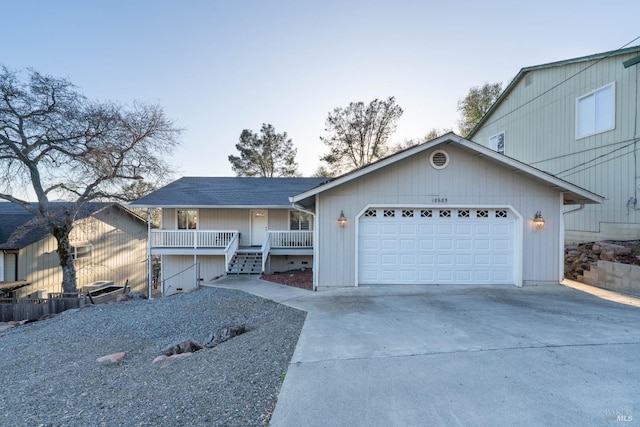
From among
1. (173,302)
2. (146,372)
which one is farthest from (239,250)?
(146,372)

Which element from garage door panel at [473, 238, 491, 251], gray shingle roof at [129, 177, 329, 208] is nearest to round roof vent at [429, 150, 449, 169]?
garage door panel at [473, 238, 491, 251]

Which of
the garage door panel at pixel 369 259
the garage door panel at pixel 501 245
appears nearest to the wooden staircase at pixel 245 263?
the garage door panel at pixel 369 259

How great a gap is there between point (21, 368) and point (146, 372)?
315 cm

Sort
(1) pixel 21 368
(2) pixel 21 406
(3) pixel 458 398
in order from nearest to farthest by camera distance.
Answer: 1. (3) pixel 458 398
2. (2) pixel 21 406
3. (1) pixel 21 368

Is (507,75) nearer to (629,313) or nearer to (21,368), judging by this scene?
(629,313)

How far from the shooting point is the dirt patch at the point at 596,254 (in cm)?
832

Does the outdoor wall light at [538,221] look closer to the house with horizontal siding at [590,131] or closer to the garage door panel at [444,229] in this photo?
the garage door panel at [444,229]

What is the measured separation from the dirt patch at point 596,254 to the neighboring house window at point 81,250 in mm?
22796

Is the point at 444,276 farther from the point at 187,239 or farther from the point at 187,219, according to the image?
the point at 187,219

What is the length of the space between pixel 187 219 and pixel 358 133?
65.3 ft

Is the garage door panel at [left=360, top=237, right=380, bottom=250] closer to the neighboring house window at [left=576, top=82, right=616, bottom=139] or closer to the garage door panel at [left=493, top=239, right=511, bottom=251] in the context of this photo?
the garage door panel at [left=493, top=239, right=511, bottom=251]

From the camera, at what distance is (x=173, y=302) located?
9.13 meters

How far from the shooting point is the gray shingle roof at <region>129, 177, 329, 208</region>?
13.1 m

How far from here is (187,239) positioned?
13078 millimetres
